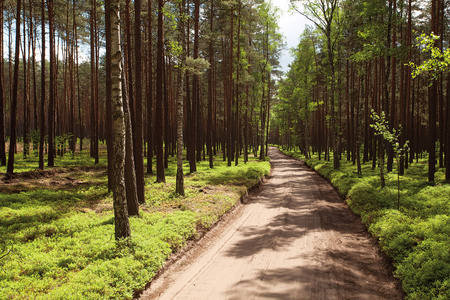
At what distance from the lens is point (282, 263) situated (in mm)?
6812

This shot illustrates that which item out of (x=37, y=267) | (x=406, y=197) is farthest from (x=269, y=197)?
(x=37, y=267)

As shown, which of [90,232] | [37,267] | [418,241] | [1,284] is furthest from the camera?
[90,232]

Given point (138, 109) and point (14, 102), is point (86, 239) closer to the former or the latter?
point (138, 109)

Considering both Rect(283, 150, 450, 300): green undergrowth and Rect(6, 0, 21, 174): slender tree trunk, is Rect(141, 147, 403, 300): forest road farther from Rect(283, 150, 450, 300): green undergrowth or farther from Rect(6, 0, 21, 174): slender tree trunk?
Rect(6, 0, 21, 174): slender tree trunk

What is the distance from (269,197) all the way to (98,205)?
8.74 metres

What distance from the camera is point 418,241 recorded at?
684 cm

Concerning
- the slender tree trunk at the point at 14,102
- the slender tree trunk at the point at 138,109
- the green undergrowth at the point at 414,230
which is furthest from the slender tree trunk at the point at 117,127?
the slender tree trunk at the point at 14,102

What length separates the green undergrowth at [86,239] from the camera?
16.6 feet

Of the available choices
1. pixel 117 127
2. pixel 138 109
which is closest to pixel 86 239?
pixel 117 127

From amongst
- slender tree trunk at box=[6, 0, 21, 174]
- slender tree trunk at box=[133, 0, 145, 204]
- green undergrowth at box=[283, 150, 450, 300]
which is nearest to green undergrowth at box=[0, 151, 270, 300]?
slender tree trunk at box=[133, 0, 145, 204]

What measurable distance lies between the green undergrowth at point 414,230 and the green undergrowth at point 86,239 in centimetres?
558

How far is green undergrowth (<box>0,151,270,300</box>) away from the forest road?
0.61 m

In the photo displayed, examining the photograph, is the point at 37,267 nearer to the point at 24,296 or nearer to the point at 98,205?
the point at 24,296

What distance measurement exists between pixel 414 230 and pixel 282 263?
398 cm
